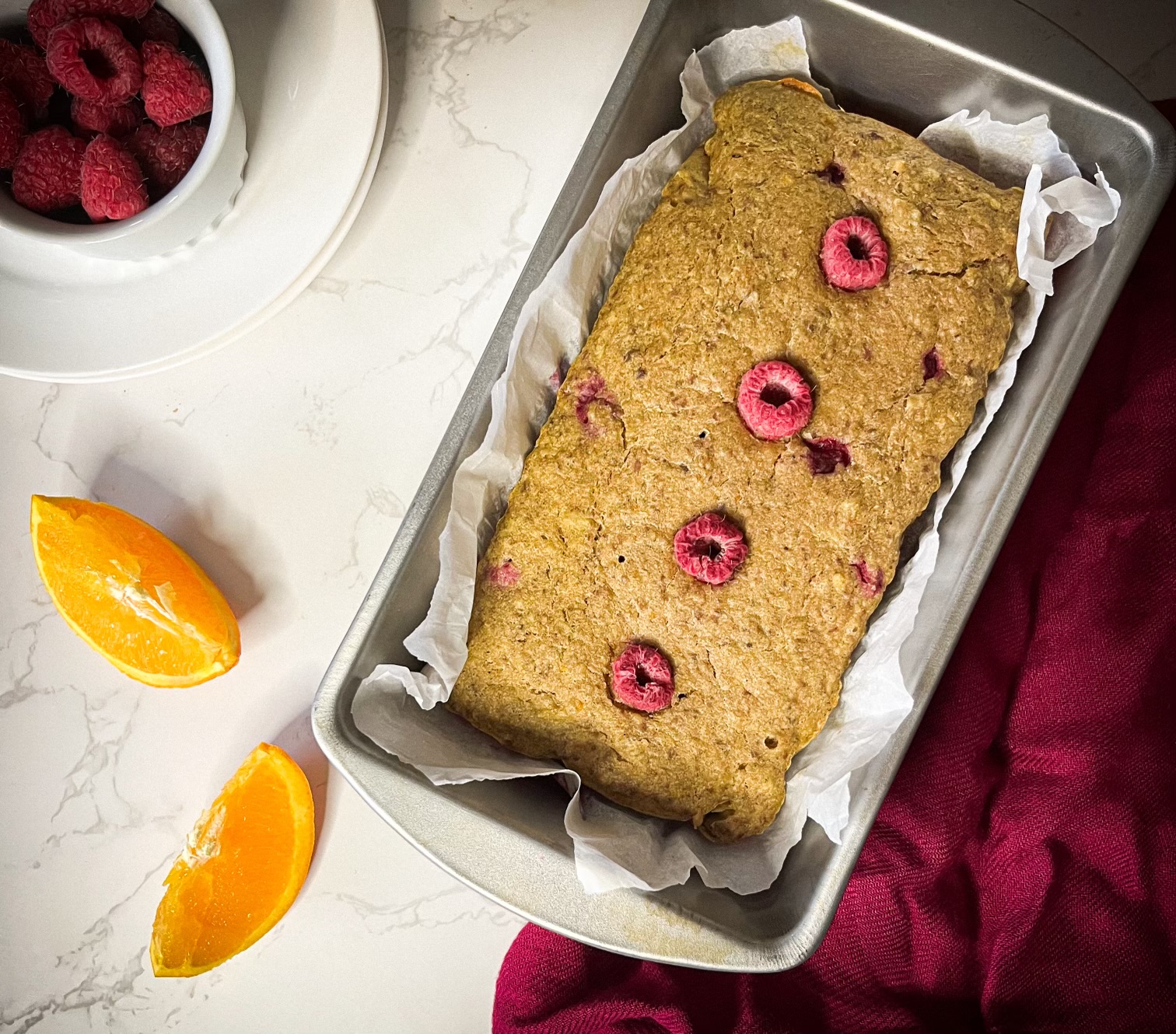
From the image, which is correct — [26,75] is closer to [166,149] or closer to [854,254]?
[166,149]

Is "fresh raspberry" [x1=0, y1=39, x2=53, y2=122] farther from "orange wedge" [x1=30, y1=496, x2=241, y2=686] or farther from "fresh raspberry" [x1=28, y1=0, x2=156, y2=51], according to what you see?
"orange wedge" [x1=30, y1=496, x2=241, y2=686]

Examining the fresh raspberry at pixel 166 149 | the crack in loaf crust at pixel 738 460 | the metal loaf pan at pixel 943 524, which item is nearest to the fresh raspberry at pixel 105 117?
the fresh raspberry at pixel 166 149

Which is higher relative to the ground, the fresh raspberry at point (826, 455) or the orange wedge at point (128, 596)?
the fresh raspberry at point (826, 455)

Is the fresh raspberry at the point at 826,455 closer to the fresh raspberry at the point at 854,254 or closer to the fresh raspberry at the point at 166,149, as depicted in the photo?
the fresh raspberry at the point at 854,254

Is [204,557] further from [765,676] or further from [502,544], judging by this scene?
[765,676]

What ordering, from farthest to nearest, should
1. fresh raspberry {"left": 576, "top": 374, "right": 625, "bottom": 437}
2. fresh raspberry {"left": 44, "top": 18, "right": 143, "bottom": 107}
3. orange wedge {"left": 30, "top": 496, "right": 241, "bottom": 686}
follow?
1. orange wedge {"left": 30, "top": 496, "right": 241, "bottom": 686}
2. fresh raspberry {"left": 576, "top": 374, "right": 625, "bottom": 437}
3. fresh raspberry {"left": 44, "top": 18, "right": 143, "bottom": 107}

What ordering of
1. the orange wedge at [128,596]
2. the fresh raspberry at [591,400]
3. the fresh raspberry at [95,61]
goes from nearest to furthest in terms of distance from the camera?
1. the fresh raspberry at [95,61]
2. the fresh raspberry at [591,400]
3. the orange wedge at [128,596]

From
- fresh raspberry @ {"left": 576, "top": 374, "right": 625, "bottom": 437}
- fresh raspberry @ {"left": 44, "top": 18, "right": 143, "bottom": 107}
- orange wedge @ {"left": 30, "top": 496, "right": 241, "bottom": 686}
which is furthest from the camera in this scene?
orange wedge @ {"left": 30, "top": 496, "right": 241, "bottom": 686}

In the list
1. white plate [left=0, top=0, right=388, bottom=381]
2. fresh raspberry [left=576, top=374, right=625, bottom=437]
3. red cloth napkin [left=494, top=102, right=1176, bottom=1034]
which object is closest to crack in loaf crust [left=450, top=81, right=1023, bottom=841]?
fresh raspberry [left=576, top=374, right=625, bottom=437]
